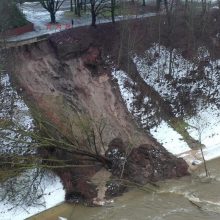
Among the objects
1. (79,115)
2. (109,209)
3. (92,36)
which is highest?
(92,36)

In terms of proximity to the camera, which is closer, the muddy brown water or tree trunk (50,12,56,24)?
the muddy brown water

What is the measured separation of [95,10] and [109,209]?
22.2 m

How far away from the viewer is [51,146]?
32.4 metres

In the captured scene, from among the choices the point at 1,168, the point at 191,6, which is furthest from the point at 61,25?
the point at 1,168

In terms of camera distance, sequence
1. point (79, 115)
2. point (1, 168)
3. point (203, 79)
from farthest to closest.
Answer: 1. point (203, 79)
2. point (79, 115)
3. point (1, 168)

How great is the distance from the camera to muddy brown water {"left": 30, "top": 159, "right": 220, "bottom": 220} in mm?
29359

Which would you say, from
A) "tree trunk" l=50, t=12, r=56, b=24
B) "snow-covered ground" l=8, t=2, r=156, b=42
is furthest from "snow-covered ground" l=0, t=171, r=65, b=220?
"tree trunk" l=50, t=12, r=56, b=24

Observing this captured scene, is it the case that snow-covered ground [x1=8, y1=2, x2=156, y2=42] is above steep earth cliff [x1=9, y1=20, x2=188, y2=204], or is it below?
above

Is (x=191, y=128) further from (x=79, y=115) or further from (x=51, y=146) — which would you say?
(x=51, y=146)

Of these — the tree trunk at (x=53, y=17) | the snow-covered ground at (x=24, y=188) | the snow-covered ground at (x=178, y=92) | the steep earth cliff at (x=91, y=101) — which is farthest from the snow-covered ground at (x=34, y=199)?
the tree trunk at (x=53, y=17)

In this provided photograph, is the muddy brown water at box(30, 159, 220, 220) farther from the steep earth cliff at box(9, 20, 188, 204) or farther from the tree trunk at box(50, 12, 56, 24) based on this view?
the tree trunk at box(50, 12, 56, 24)

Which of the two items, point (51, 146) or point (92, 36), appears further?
point (92, 36)

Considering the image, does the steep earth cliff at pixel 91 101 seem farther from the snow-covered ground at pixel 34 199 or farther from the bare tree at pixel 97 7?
the bare tree at pixel 97 7

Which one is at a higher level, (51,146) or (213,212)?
(51,146)
